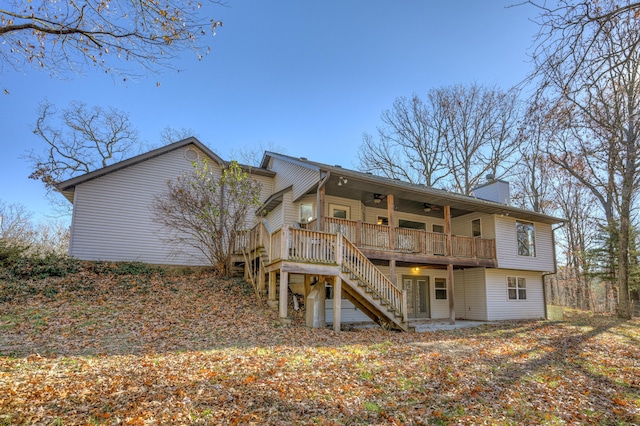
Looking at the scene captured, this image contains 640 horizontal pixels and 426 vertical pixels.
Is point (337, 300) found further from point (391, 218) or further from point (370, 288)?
point (391, 218)

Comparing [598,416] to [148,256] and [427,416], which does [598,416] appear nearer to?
[427,416]

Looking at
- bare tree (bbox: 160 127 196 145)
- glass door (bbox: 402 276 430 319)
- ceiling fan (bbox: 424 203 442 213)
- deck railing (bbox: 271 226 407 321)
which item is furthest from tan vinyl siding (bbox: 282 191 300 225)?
bare tree (bbox: 160 127 196 145)

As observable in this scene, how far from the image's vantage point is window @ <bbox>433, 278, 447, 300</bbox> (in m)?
17.1

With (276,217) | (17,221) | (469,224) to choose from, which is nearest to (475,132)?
(469,224)

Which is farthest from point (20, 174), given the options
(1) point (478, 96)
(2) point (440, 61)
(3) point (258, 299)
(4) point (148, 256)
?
(1) point (478, 96)

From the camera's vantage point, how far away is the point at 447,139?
25.7m

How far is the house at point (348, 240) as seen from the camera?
1080 centimetres

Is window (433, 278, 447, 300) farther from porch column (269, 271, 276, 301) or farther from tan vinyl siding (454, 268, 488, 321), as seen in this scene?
porch column (269, 271, 276, 301)

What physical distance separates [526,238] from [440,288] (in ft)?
17.3

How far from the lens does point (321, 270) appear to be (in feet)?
33.4

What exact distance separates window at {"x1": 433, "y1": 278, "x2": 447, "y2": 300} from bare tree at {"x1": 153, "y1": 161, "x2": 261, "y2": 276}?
32.0 feet

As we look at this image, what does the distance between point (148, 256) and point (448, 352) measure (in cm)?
1208

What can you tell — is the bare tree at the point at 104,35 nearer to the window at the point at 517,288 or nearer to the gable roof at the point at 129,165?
the gable roof at the point at 129,165

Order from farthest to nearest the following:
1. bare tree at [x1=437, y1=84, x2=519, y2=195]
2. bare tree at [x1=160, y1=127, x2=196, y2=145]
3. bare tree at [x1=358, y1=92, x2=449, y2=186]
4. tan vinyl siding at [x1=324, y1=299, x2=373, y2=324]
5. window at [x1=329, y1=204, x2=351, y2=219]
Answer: bare tree at [x1=160, y1=127, x2=196, y2=145]
bare tree at [x1=358, y1=92, x2=449, y2=186]
bare tree at [x1=437, y1=84, x2=519, y2=195]
window at [x1=329, y1=204, x2=351, y2=219]
tan vinyl siding at [x1=324, y1=299, x2=373, y2=324]
